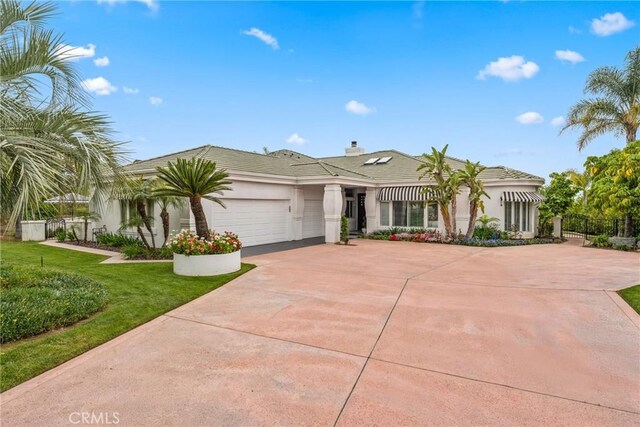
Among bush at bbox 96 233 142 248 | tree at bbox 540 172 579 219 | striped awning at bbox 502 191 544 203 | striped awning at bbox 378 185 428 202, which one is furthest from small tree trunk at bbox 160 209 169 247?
tree at bbox 540 172 579 219

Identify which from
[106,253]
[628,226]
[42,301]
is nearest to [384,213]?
[628,226]

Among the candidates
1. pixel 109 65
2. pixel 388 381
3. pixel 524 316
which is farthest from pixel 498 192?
pixel 109 65

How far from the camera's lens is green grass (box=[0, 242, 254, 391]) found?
473 centimetres

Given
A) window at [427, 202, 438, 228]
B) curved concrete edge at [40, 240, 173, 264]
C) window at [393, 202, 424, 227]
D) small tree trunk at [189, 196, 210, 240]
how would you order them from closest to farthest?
small tree trunk at [189, 196, 210, 240] → curved concrete edge at [40, 240, 173, 264] → window at [427, 202, 438, 228] → window at [393, 202, 424, 227]

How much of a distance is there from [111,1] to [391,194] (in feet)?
52.7

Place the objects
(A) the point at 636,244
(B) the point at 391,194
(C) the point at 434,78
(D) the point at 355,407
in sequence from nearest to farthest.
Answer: (D) the point at 355,407 → (A) the point at 636,244 → (C) the point at 434,78 → (B) the point at 391,194

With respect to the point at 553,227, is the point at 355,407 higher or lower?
lower

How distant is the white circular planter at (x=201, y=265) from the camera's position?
9.99 metres

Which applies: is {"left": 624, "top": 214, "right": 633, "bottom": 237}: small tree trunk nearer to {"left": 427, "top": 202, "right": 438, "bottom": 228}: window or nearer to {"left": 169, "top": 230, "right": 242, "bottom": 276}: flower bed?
{"left": 427, "top": 202, "right": 438, "bottom": 228}: window

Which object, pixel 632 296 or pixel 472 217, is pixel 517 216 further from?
pixel 632 296

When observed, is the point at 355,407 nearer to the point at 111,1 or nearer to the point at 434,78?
the point at 111,1

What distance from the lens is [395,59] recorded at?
18.2 m

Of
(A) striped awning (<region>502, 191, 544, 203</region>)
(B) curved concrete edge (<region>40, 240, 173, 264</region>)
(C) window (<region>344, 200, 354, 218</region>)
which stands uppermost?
(A) striped awning (<region>502, 191, 544, 203</region>)

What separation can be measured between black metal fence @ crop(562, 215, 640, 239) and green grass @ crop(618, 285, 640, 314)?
10750mm
